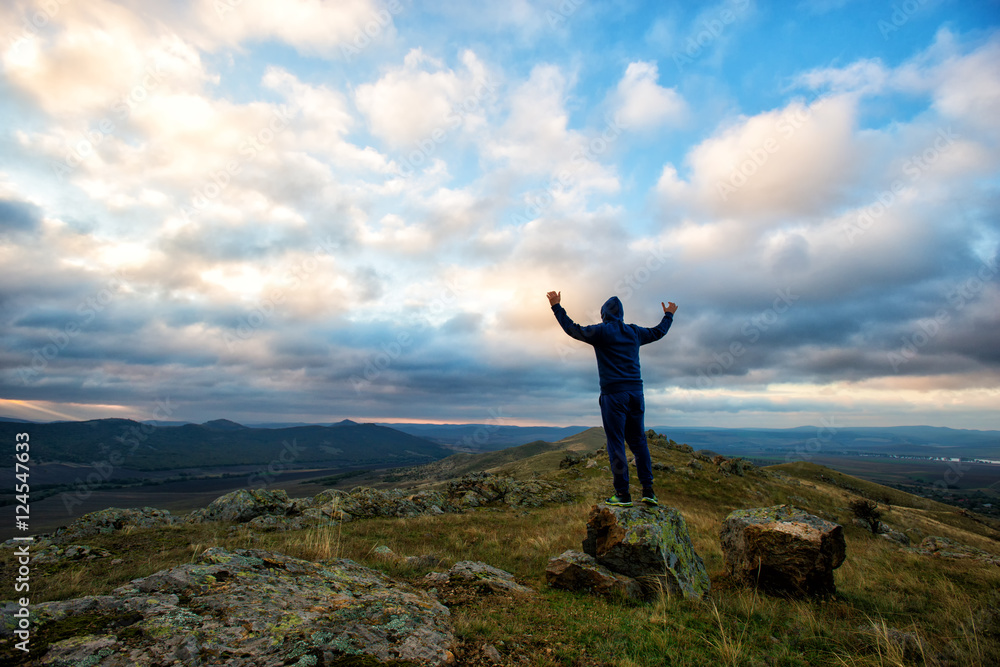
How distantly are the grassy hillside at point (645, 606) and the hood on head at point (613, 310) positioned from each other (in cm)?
549

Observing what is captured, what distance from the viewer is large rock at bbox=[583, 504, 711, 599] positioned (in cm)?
771

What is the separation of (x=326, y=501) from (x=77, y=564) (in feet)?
30.1

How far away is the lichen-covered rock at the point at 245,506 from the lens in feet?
49.2

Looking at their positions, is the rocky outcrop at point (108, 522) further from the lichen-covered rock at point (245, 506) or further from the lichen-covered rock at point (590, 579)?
the lichen-covered rock at point (590, 579)

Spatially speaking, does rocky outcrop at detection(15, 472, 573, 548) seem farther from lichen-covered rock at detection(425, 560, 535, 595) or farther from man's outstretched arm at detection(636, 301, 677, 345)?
man's outstretched arm at detection(636, 301, 677, 345)

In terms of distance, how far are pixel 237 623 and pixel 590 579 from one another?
585 centimetres

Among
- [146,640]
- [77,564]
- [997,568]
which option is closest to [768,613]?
[146,640]

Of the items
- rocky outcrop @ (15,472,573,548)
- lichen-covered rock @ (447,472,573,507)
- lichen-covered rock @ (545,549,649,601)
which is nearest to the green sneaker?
lichen-covered rock @ (545,549,649,601)

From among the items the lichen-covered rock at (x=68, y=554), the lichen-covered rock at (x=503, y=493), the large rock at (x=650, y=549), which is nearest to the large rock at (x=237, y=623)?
the large rock at (x=650, y=549)

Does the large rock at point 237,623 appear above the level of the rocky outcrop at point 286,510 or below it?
above

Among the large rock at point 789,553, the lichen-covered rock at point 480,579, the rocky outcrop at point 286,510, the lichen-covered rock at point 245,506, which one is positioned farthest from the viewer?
the lichen-covered rock at point 245,506

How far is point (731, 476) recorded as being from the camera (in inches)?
1292

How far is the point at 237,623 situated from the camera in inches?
173

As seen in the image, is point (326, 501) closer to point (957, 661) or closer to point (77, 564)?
point (77, 564)
